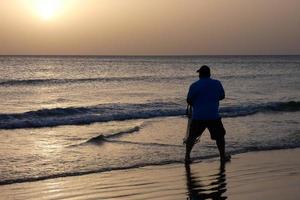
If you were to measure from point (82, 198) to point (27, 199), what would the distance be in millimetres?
701

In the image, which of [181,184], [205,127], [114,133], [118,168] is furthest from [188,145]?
[114,133]

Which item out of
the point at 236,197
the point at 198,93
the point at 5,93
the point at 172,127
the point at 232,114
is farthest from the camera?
the point at 5,93

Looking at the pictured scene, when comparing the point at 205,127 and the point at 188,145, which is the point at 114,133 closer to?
the point at 188,145

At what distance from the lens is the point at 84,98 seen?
87.4 ft

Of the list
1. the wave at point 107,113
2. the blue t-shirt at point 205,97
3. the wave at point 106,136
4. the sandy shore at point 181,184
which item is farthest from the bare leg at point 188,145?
the wave at point 107,113

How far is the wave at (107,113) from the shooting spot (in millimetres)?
16969

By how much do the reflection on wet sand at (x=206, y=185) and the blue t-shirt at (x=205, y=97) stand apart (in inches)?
36.0

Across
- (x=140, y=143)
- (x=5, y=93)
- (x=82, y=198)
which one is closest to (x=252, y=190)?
(x=82, y=198)

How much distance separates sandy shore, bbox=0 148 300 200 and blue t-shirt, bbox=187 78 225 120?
869mm

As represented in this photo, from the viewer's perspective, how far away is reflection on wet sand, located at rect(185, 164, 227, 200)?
24.4 feet

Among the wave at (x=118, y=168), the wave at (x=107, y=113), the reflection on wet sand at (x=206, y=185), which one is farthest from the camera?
the wave at (x=107, y=113)

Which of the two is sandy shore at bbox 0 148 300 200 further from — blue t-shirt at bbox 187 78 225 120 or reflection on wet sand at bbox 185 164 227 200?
blue t-shirt at bbox 187 78 225 120

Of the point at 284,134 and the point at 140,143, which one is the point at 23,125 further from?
the point at 284,134

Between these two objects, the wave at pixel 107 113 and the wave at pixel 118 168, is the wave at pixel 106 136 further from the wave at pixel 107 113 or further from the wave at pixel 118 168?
the wave at pixel 118 168
